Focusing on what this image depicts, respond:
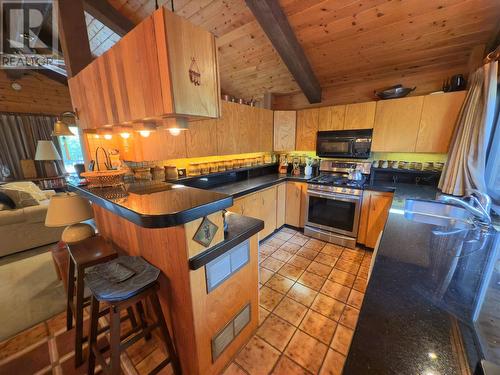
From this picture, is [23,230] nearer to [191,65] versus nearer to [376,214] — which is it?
[191,65]

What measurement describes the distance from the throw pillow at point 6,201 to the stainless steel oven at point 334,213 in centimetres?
431

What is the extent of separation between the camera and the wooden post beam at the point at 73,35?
186cm

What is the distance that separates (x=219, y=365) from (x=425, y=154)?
3.40m

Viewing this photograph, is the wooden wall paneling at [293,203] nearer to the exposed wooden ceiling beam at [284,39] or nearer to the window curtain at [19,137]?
the exposed wooden ceiling beam at [284,39]

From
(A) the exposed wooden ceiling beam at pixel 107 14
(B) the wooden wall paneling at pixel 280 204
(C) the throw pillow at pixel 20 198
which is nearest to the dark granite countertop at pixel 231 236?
(B) the wooden wall paneling at pixel 280 204

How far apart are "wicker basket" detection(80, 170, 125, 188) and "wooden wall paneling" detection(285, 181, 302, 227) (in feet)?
7.85

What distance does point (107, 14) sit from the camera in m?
2.44

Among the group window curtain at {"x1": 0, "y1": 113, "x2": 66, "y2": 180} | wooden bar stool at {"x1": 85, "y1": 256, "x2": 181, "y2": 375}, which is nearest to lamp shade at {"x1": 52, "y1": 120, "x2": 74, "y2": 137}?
wooden bar stool at {"x1": 85, "y1": 256, "x2": 181, "y2": 375}

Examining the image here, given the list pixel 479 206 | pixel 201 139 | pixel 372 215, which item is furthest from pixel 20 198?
pixel 479 206

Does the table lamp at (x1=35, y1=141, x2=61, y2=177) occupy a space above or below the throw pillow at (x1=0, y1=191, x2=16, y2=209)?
above

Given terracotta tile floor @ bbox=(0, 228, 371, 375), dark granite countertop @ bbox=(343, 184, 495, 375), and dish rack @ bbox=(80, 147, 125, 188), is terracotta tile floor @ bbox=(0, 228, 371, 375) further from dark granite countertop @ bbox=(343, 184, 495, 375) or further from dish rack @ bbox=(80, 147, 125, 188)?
dish rack @ bbox=(80, 147, 125, 188)

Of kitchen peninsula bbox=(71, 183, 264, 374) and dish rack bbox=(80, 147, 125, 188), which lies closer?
kitchen peninsula bbox=(71, 183, 264, 374)

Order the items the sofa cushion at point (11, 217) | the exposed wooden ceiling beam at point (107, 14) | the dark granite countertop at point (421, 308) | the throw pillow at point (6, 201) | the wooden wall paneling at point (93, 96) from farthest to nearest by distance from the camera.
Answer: the throw pillow at point (6, 201) < the sofa cushion at point (11, 217) < the exposed wooden ceiling beam at point (107, 14) < the wooden wall paneling at point (93, 96) < the dark granite countertop at point (421, 308)

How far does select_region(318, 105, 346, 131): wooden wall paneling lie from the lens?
3.03m
